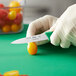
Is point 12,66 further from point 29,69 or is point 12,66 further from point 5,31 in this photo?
point 5,31

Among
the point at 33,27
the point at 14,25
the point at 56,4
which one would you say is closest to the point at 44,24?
the point at 33,27

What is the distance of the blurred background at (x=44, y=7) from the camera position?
3.23 ft

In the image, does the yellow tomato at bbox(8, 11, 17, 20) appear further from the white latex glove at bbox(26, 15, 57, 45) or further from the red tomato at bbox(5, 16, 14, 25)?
the white latex glove at bbox(26, 15, 57, 45)

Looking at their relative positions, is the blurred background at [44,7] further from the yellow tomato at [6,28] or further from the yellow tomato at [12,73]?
the yellow tomato at [12,73]

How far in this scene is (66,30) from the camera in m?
0.58

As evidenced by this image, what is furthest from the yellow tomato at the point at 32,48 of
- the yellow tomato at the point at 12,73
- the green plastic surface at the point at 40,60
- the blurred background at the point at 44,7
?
the blurred background at the point at 44,7

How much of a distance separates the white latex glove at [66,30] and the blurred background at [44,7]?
1.25ft

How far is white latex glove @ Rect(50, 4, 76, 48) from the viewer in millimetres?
575

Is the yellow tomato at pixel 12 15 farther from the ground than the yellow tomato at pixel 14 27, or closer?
farther from the ground

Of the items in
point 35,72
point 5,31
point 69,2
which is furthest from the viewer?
point 69,2

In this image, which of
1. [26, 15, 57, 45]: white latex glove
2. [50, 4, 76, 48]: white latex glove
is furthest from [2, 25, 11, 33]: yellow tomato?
[50, 4, 76, 48]: white latex glove

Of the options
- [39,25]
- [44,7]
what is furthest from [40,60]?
[44,7]

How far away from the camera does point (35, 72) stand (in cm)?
57

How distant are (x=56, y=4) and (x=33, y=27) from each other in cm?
32
